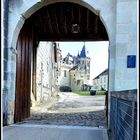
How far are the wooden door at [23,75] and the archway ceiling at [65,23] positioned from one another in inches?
33.8

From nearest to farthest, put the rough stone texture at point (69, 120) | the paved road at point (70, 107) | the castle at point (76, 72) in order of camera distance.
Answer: the rough stone texture at point (69, 120), the paved road at point (70, 107), the castle at point (76, 72)

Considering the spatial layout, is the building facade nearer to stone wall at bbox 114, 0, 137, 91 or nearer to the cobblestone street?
the cobblestone street

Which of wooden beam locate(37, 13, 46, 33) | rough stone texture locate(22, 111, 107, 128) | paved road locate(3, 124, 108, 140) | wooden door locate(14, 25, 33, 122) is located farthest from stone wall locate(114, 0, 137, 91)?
wooden beam locate(37, 13, 46, 33)

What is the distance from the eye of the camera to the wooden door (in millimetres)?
8227

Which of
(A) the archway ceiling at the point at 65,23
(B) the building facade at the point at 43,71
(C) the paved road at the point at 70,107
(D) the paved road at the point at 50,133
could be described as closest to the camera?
(D) the paved road at the point at 50,133

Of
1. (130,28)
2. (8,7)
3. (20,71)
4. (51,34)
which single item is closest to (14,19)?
(8,7)

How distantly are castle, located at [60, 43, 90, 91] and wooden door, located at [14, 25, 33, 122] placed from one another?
51.5 meters

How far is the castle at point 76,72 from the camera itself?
63391 millimetres

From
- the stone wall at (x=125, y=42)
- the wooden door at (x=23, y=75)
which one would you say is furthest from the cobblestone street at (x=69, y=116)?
the stone wall at (x=125, y=42)

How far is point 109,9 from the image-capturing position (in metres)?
7.36

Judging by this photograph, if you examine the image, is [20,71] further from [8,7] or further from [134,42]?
[134,42]

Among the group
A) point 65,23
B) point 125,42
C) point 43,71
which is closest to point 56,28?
point 65,23

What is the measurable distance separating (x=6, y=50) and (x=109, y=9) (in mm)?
2618

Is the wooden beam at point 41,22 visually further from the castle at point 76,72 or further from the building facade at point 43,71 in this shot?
the castle at point 76,72
